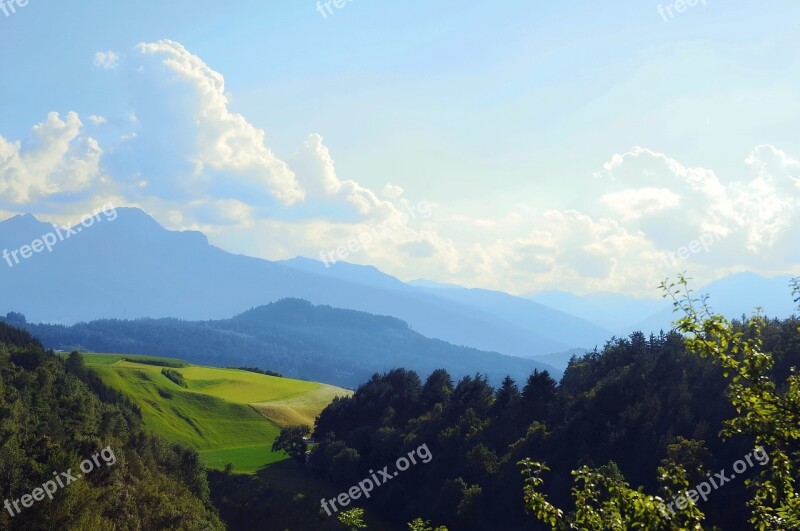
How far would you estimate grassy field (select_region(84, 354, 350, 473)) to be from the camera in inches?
4862

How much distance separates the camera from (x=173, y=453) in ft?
280

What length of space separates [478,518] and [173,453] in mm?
44540

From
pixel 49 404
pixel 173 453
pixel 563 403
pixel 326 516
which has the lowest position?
pixel 326 516

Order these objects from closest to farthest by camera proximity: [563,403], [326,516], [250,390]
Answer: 1. [326,516]
2. [563,403]
3. [250,390]

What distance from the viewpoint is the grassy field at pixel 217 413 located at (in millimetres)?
123488

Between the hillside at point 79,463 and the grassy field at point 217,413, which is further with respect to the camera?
the grassy field at point 217,413

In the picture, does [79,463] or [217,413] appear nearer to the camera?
[79,463]

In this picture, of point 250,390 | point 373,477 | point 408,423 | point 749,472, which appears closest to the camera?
point 749,472

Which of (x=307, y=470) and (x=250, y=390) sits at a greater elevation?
(x=250, y=390)

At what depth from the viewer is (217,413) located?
6033 inches

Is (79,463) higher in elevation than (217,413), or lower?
lower

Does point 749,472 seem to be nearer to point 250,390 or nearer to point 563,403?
point 563,403

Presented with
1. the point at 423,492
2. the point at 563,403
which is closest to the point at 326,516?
the point at 423,492

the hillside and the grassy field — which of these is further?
the grassy field
